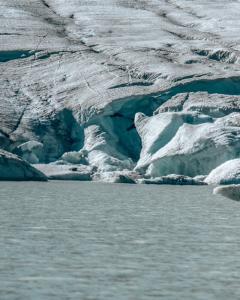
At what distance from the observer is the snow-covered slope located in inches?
1720

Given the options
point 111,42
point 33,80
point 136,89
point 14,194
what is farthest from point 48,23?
point 14,194

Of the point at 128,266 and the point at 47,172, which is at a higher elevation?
the point at 128,266

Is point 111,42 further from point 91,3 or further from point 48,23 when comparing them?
point 91,3

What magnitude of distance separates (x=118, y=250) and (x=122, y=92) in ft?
107

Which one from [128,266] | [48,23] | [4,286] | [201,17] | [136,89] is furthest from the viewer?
[201,17]

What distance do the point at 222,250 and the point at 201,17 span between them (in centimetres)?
5117

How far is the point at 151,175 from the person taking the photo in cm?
4300

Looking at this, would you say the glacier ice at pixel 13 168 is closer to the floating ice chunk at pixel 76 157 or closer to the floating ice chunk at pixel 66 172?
the floating ice chunk at pixel 66 172

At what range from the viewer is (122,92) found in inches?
1934

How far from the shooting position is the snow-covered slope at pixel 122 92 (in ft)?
143

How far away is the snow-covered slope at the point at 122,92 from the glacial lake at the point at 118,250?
1451cm

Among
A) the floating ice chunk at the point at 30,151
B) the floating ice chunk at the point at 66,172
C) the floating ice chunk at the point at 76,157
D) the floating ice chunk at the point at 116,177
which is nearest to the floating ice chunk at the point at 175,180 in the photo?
the floating ice chunk at the point at 116,177

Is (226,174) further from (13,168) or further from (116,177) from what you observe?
(13,168)

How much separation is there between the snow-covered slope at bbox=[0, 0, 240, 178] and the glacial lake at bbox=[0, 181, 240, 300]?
47.6 ft
